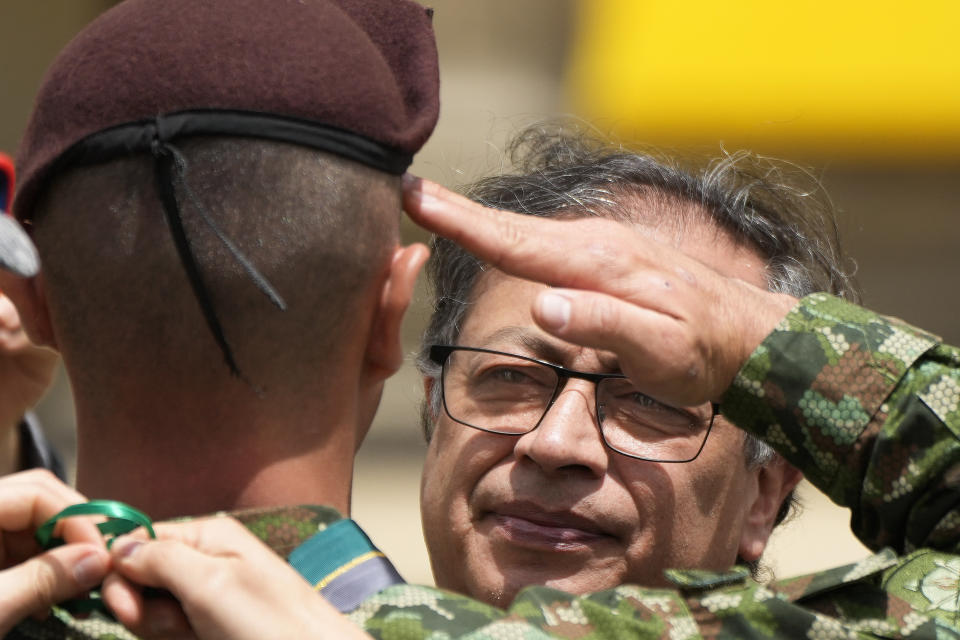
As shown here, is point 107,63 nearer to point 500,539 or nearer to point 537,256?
point 537,256

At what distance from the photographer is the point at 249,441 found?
1.72 meters

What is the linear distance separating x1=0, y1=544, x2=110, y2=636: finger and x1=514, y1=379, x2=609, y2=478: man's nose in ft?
3.78

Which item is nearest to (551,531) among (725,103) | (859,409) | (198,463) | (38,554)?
(859,409)

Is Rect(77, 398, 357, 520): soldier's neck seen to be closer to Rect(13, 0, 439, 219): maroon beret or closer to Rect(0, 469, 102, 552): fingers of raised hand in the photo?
Rect(0, 469, 102, 552): fingers of raised hand

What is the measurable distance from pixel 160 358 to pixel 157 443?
112 millimetres

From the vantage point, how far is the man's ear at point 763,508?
2869 millimetres

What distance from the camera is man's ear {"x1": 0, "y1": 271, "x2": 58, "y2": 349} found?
178 centimetres

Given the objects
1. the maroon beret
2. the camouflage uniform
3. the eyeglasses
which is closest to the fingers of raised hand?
the maroon beret

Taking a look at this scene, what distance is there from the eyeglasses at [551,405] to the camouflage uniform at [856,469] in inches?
18.3

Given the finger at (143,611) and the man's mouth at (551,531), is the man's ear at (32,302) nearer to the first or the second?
the finger at (143,611)

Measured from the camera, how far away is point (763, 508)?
9.55 ft

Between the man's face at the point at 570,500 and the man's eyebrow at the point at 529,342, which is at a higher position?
the man's eyebrow at the point at 529,342

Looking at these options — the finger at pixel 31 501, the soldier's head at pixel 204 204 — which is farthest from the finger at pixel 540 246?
the finger at pixel 31 501

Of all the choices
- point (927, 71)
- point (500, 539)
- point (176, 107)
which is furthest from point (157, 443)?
point (927, 71)
